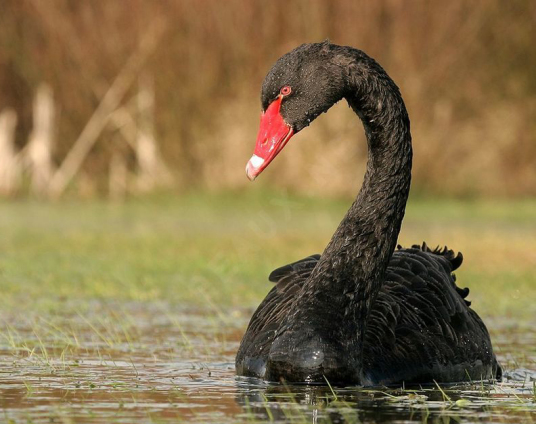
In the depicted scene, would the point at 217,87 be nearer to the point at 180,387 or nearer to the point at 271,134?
the point at 271,134

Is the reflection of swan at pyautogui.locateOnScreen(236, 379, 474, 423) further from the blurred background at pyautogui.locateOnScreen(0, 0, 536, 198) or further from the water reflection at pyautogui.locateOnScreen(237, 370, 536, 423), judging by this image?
the blurred background at pyautogui.locateOnScreen(0, 0, 536, 198)

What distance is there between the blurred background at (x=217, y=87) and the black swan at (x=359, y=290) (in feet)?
39.3

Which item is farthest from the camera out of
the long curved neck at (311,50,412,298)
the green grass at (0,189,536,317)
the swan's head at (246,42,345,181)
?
the green grass at (0,189,536,317)

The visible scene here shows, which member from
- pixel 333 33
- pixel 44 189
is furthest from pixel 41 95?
pixel 333 33

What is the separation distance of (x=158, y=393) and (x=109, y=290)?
3.65 metres

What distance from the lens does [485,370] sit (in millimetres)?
5516

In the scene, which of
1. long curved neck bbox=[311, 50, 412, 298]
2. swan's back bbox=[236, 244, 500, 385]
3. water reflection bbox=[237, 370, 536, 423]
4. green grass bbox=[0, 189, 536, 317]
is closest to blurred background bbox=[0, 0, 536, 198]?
green grass bbox=[0, 189, 536, 317]

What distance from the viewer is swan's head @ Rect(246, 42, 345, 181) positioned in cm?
487

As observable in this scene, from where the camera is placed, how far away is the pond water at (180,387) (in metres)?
→ 4.23

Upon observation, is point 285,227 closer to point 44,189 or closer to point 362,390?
point 44,189

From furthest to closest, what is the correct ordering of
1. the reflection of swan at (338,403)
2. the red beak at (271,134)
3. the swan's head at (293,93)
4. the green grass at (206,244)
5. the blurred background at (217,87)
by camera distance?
the blurred background at (217,87) < the green grass at (206,244) < the swan's head at (293,93) < the red beak at (271,134) < the reflection of swan at (338,403)

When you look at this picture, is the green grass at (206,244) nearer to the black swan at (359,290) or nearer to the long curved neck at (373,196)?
the black swan at (359,290)

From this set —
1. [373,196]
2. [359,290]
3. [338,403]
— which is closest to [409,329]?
[359,290]

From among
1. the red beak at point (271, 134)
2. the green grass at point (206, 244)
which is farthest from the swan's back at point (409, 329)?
the green grass at point (206, 244)
